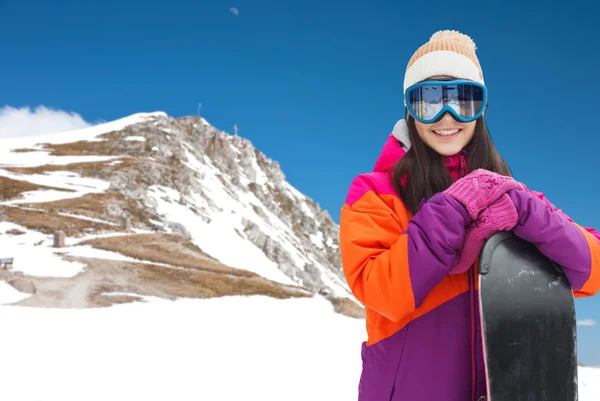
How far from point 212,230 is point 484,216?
66224 mm

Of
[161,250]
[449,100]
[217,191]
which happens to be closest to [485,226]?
[449,100]

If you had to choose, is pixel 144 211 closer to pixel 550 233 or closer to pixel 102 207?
pixel 102 207

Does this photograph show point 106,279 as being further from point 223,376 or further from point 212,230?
point 212,230

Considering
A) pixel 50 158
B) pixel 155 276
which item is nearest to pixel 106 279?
pixel 155 276

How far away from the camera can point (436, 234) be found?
254 cm

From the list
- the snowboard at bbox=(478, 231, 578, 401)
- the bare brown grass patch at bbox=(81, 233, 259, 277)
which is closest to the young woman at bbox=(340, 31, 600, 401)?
the snowboard at bbox=(478, 231, 578, 401)

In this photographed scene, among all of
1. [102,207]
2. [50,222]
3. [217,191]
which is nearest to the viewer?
[50,222]

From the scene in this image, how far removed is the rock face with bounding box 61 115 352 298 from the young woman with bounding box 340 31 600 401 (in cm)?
3591

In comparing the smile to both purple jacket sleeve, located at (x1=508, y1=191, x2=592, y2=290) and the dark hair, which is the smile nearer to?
the dark hair

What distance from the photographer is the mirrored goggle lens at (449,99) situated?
327 centimetres

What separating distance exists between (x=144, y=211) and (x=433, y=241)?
58430mm

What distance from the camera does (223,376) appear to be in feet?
39.9

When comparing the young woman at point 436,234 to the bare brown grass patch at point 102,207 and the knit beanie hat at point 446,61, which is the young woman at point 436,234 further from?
the bare brown grass patch at point 102,207

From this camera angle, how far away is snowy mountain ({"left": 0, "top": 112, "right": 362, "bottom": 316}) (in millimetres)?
34531
